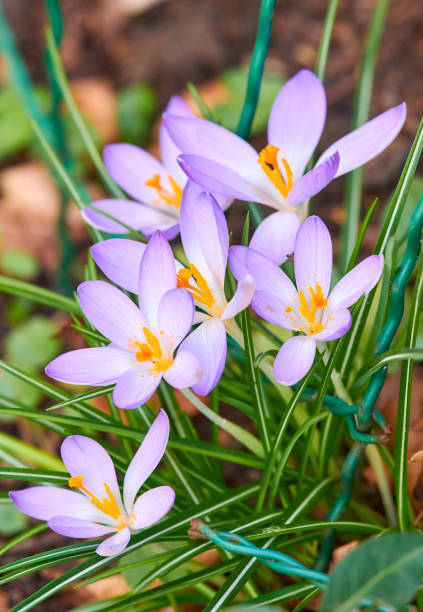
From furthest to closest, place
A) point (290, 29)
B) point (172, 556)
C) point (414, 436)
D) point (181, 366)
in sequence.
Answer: point (290, 29)
point (414, 436)
point (172, 556)
point (181, 366)

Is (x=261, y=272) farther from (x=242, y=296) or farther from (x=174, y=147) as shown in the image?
(x=174, y=147)

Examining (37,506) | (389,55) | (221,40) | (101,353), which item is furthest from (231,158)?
(221,40)

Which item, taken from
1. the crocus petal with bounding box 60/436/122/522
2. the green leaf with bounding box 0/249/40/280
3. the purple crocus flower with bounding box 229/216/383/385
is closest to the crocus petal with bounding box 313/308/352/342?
the purple crocus flower with bounding box 229/216/383/385

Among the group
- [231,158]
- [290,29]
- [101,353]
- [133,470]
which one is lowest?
[133,470]

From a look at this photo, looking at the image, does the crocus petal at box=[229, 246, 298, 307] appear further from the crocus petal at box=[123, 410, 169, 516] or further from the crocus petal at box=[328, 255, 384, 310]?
the crocus petal at box=[123, 410, 169, 516]

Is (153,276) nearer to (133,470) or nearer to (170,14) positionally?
(133,470)

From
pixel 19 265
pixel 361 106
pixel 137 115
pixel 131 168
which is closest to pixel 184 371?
pixel 131 168
